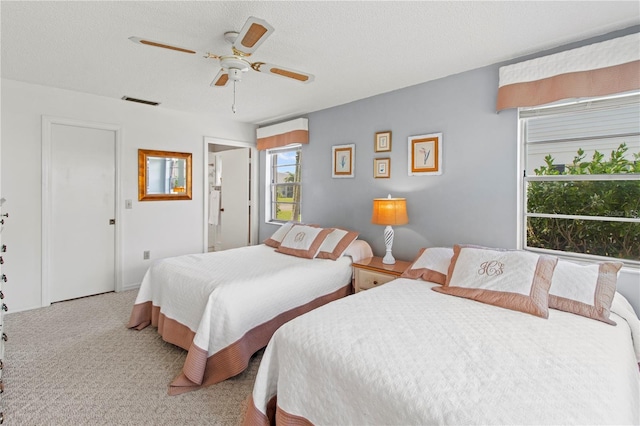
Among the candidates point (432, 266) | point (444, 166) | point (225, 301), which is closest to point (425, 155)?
point (444, 166)

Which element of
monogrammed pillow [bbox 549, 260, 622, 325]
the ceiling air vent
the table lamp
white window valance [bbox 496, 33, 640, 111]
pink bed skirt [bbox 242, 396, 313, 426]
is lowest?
pink bed skirt [bbox 242, 396, 313, 426]

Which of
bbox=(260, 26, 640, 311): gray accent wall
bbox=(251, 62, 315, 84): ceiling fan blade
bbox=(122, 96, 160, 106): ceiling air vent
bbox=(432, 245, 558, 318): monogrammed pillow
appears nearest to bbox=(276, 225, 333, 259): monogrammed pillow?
bbox=(260, 26, 640, 311): gray accent wall

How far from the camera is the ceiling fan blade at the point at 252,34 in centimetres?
163

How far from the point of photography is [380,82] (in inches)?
121

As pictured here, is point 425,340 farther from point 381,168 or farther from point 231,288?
point 381,168

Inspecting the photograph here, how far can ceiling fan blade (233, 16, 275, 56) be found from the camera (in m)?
1.63

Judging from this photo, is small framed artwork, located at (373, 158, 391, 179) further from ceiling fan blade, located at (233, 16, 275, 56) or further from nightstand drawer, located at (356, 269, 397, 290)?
ceiling fan blade, located at (233, 16, 275, 56)

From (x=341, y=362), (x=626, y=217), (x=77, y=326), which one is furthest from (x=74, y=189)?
(x=626, y=217)

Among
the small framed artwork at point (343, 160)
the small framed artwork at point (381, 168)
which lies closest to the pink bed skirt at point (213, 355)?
the small framed artwork at point (381, 168)

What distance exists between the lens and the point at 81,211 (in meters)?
3.62

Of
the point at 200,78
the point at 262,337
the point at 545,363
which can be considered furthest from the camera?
the point at 200,78

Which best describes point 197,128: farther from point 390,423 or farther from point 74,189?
point 390,423

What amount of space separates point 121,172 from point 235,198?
1711mm

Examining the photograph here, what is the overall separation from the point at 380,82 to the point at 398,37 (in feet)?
2.91
